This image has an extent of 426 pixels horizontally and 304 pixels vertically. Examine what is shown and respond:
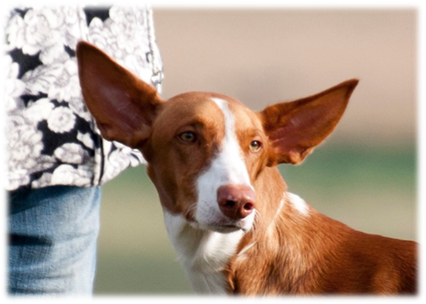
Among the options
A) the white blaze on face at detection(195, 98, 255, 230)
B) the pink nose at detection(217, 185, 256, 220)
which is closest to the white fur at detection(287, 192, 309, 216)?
the white blaze on face at detection(195, 98, 255, 230)

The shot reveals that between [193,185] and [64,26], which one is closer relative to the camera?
[193,185]

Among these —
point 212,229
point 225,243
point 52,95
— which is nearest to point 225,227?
point 212,229

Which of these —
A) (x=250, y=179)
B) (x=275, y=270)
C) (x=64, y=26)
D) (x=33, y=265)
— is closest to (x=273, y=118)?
(x=250, y=179)

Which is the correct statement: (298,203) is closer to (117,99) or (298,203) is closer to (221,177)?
(221,177)

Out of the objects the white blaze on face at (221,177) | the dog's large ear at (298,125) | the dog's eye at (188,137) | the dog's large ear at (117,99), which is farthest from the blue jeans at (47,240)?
the dog's large ear at (298,125)

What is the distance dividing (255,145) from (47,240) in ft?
3.40

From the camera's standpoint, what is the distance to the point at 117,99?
392cm

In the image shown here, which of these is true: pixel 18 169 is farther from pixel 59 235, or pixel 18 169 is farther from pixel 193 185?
pixel 193 185

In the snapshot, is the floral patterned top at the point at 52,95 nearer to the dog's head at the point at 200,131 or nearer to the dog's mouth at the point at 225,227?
the dog's head at the point at 200,131

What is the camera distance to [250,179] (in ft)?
12.1

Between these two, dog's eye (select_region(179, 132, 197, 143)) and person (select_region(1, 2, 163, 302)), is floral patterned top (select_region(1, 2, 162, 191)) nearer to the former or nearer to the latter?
person (select_region(1, 2, 163, 302))

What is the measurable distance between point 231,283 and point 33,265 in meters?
0.92

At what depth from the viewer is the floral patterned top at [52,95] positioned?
3.86 meters

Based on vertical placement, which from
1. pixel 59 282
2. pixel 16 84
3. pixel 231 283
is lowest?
pixel 59 282
